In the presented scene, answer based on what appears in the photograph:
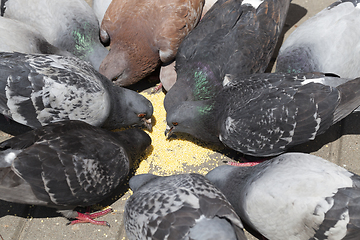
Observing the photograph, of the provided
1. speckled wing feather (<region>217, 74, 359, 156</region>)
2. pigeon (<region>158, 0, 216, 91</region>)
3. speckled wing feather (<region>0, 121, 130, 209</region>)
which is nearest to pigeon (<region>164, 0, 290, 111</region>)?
pigeon (<region>158, 0, 216, 91</region>)

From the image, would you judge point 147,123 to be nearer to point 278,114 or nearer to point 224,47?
point 224,47

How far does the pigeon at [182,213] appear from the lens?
2.38m

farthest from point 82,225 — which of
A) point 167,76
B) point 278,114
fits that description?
point 278,114

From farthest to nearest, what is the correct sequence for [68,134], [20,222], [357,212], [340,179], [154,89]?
1. [154,89]
2. [20,222]
3. [68,134]
4. [340,179]
5. [357,212]

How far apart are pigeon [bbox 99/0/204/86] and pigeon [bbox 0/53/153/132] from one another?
526 millimetres

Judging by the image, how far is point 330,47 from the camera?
374 centimetres

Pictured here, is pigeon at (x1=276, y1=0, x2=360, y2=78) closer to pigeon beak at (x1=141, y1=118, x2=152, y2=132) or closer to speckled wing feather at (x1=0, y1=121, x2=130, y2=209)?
pigeon beak at (x1=141, y1=118, x2=152, y2=132)

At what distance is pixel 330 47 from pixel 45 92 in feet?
10.5

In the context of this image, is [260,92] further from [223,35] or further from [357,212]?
[357,212]

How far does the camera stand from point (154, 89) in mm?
4254

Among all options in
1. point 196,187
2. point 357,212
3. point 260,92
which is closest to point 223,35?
point 260,92


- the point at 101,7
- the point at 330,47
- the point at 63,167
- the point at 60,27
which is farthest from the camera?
the point at 101,7

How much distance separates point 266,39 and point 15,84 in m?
2.76

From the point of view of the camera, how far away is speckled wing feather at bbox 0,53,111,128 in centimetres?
317
